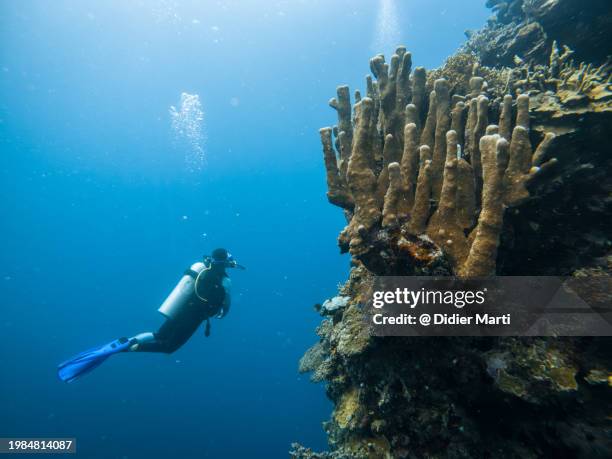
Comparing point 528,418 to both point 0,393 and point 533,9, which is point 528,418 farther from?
point 0,393

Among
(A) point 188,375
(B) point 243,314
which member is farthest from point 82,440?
(B) point 243,314

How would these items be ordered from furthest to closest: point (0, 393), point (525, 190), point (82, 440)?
1. point (0, 393)
2. point (82, 440)
3. point (525, 190)

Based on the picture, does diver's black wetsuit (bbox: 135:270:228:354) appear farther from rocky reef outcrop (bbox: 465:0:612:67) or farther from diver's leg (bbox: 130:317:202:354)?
rocky reef outcrop (bbox: 465:0:612:67)

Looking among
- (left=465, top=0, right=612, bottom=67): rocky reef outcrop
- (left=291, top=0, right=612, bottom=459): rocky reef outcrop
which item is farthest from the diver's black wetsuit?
(left=465, top=0, right=612, bottom=67): rocky reef outcrop

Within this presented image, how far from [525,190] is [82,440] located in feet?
217

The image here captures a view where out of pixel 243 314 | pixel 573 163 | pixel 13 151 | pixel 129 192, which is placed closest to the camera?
pixel 573 163

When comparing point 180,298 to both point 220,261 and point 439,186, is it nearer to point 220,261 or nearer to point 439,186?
point 220,261

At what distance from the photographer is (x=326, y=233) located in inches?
4323

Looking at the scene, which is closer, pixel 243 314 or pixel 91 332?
pixel 91 332

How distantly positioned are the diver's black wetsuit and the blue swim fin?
0.51m

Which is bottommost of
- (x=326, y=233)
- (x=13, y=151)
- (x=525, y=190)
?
(x=525, y=190)

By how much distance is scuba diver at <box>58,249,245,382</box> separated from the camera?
793 cm

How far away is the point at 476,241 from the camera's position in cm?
240

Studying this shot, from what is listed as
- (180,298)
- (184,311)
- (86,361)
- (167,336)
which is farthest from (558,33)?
(86,361)
